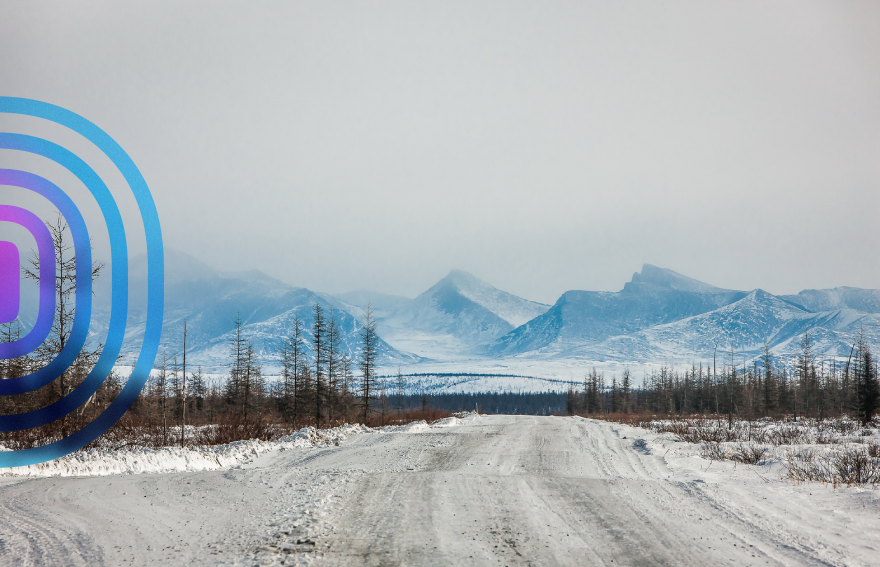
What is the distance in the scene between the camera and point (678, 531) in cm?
722

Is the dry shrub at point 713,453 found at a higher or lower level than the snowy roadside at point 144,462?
lower

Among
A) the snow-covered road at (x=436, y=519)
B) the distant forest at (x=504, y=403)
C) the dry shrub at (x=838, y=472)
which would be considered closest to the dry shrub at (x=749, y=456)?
the dry shrub at (x=838, y=472)

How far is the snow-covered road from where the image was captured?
6.22 meters

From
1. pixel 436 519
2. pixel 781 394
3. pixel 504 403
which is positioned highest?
pixel 436 519

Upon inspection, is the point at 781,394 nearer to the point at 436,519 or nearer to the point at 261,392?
the point at 261,392

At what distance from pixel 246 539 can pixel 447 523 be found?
2.73m

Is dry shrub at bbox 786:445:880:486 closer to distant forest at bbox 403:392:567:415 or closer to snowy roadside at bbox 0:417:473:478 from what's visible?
snowy roadside at bbox 0:417:473:478

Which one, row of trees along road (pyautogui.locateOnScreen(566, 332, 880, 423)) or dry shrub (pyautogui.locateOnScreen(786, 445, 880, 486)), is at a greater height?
dry shrub (pyautogui.locateOnScreen(786, 445, 880, 486))

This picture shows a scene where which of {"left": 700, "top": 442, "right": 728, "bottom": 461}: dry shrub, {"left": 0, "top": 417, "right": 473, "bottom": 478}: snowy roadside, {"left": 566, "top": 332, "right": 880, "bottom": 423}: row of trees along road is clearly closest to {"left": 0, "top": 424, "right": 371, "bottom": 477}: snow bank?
{"left": 0, "top": 417, "right": 473, "bottom": 478}: snowy roadside

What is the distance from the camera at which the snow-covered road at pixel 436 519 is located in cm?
622

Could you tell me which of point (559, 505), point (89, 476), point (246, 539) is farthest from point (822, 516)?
point (89, 476)

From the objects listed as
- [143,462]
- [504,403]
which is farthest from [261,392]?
[504,403]

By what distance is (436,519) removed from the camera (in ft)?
25.5

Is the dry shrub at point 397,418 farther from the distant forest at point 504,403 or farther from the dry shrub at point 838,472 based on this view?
the distant forest at point 504,403
